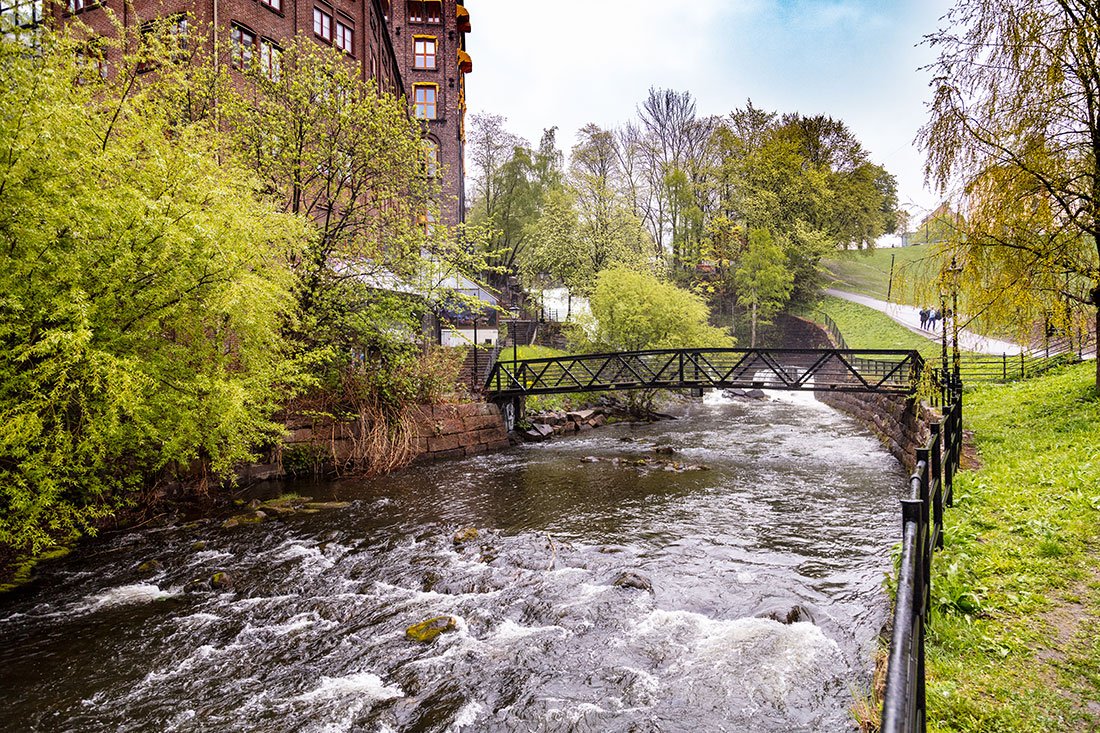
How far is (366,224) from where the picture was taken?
663 inches

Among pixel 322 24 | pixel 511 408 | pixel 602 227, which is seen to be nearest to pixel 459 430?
pixel 511 408

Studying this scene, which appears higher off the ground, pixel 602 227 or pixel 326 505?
pixel 602 227

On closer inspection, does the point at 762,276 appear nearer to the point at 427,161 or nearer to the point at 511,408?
the point at 511,408

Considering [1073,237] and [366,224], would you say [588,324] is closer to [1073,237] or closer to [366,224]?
[366,224]

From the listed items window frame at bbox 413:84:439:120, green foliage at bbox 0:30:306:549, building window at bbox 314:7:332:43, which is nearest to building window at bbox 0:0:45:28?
green foliage at bbox 0:30:306:549

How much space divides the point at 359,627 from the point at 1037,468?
29.1ft

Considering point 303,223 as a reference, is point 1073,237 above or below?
below

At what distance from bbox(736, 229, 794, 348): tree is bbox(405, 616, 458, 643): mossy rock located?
37.7 meters

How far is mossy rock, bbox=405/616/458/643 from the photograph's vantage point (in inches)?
268

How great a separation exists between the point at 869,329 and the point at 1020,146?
3205 cm

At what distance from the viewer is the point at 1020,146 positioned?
34.1ft

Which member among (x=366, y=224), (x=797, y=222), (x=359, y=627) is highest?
(x=797, y=222)

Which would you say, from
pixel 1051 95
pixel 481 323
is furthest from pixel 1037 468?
pixel 481 323

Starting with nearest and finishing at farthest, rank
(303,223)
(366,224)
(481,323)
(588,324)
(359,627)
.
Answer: (359,627) → (303,223) → (366,224) → (588,324) → (481,323)
